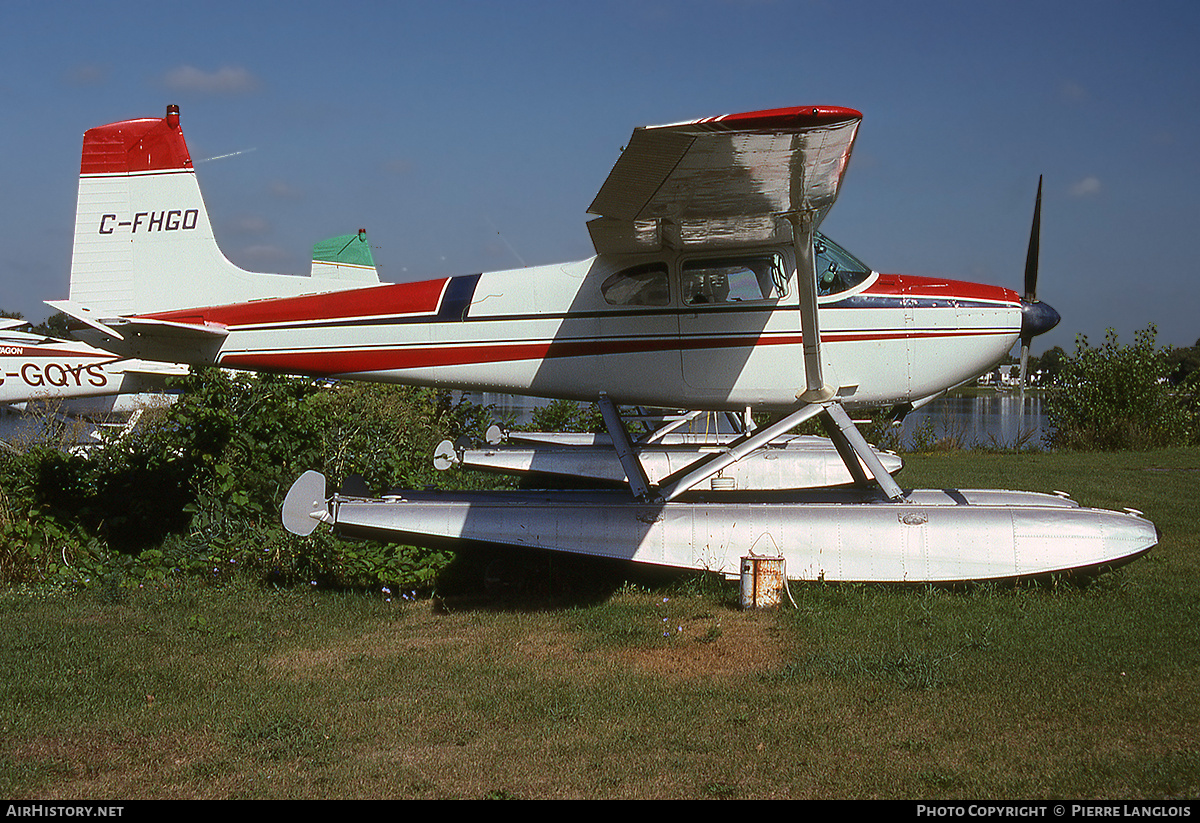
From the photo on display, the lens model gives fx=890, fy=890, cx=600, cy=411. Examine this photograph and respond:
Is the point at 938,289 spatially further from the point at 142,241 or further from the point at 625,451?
the point at 142,241

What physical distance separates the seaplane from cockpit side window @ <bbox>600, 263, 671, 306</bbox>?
16 mm

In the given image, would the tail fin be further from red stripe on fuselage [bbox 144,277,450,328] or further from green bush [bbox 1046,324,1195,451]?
green bush [bbox 1046,324,1195,451]

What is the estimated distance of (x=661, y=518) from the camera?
623 cm

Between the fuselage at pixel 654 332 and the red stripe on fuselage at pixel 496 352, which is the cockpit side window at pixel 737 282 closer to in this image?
the fuselage at pixel 654 332

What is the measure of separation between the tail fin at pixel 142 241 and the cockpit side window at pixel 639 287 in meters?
2.73

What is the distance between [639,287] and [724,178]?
65.8 inches

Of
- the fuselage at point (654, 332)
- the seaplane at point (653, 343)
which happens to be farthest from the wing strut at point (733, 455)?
the fuselage at point (654, 332)

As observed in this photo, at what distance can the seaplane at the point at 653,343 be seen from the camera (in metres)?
6.02

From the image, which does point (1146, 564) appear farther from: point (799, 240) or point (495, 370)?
point (495, 370)

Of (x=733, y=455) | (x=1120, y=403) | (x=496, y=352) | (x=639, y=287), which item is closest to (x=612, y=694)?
(x=733, y=455)

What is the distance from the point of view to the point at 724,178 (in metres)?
5.22

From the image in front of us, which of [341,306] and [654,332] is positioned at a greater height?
[341,306]
